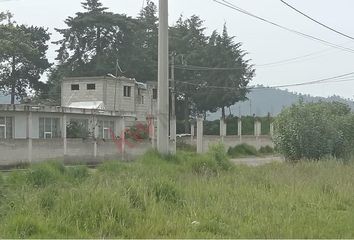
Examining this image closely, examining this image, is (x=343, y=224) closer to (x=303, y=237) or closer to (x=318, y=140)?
(x=303, y=237)

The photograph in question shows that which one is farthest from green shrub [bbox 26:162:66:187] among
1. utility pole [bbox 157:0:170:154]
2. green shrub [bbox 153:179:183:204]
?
utility pole [bbox 157:0:170:154]

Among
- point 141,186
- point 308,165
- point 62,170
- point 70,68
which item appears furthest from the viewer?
point 70,68

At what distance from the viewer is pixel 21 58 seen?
62.4 meters

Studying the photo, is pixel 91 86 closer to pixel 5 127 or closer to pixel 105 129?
pixel 105 129

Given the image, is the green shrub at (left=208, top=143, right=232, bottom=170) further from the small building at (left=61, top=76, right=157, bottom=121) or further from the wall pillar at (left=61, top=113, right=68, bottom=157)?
the small building at (left=61, top=76, right=157, bottom=121)

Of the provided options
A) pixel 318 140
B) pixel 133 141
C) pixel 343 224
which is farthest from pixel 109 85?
pixel 343 224

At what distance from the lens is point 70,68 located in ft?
216

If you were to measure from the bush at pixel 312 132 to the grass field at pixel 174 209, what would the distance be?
38.8 ft

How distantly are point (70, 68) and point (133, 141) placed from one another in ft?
87.2

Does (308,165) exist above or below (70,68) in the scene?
below

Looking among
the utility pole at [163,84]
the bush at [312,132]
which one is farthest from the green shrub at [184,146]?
the utility pole at [163,84]

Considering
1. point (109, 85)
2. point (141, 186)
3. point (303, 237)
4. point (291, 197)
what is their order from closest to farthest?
1. point (303, 237)
2. point (141, 186)
3. point (291, 197)
4. point (109, 85)

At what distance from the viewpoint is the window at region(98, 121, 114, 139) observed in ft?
145

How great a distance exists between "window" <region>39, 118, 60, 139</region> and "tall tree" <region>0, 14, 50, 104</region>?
18.1 m
